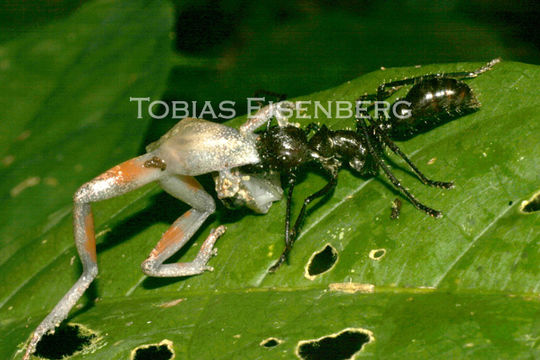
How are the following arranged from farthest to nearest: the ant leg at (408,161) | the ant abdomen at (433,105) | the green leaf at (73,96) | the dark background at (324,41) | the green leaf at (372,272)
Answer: the dark background at (324,41) → the green leaf at (73,96) → the ant abdomen at (433,105) → the ant leg at (408,161) → the green leaf at (372,272)

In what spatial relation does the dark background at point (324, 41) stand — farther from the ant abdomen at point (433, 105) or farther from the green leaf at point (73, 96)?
the ant abdomen at point (433, 105)

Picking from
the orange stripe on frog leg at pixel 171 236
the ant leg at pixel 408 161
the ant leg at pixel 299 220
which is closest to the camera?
the ant leg at pixel 408 161

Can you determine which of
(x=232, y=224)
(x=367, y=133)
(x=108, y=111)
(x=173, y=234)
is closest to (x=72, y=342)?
(x=173, y=234)

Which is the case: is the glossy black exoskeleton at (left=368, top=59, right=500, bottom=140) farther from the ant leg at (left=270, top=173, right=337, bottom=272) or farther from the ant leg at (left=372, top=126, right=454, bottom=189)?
the ant leg at (left=270, top=173, right=337, bottom=272)

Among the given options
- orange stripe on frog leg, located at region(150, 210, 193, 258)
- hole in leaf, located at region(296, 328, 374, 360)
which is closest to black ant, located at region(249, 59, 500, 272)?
orange stripe on frog leg, located at region(150, 210, 193, 258)

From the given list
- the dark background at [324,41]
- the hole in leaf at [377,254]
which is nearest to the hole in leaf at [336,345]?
the hole in leaf at [377,254]
